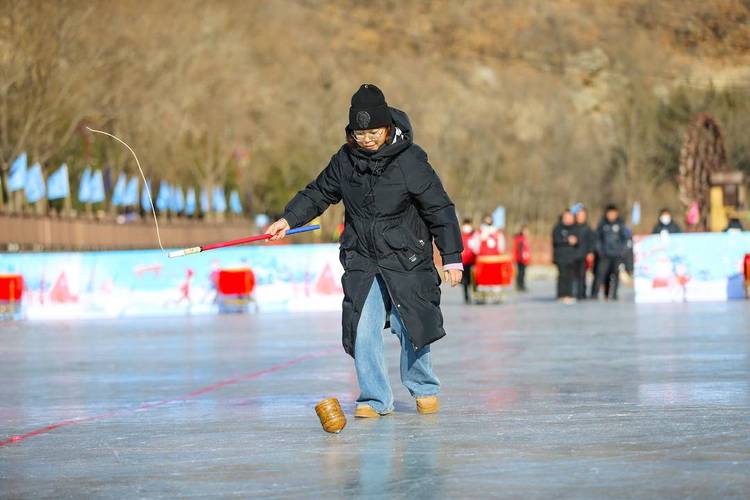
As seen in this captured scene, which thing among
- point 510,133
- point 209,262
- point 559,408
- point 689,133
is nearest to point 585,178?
point 510,133

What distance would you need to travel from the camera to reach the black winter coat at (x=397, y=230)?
9438 mm

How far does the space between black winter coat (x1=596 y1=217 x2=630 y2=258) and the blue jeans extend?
20834mm

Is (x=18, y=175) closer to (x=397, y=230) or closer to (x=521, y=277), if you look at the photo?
(x=521, y=277)

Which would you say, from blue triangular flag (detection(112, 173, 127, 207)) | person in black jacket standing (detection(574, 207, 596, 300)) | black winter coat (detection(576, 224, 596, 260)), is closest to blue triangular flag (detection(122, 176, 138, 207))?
blue triangular flag (detection(112, 173, 127, 207))

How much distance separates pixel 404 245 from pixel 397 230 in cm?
10

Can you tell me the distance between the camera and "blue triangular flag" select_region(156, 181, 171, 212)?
75.6 meters

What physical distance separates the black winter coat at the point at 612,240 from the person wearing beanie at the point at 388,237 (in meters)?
21.1

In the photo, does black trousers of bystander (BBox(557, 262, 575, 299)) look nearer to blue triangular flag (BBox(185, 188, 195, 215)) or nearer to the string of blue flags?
the string of blue flags

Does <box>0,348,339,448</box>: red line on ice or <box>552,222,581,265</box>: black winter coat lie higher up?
<box>552,222,581,265</box>: black winter coat

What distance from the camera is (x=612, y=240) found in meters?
30.6

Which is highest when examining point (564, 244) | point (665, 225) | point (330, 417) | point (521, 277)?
point (665, 225)

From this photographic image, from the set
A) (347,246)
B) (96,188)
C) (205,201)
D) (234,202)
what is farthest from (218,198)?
(347,246)

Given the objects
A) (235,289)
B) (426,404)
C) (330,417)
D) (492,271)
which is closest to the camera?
(330,417)

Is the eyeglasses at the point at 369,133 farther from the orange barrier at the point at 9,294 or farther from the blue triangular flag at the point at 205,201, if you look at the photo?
the blue triangular flag at the point at 205,201
